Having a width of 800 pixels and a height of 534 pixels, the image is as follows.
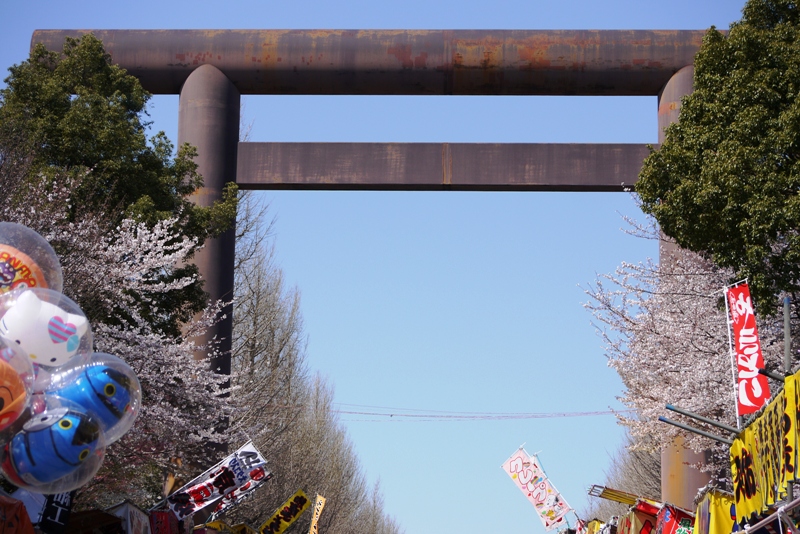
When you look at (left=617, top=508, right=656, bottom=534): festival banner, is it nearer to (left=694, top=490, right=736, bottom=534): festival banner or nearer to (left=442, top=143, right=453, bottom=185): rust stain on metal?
(left=694, top=490, right=736, bottom=534): festival banner

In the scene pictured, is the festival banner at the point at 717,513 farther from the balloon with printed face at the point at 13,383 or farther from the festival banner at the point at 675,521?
the balloon with printed face at the point at 13,383

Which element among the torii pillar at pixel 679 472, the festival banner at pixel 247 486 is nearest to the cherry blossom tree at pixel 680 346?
the torii pillar at pixel 679 472

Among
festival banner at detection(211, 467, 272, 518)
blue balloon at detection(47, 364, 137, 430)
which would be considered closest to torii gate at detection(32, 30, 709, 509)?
festival banner at detection(211, 467, 272, 518)

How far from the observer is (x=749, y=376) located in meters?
10.3

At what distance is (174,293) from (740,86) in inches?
397

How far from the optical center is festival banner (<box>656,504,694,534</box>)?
12.0 meters

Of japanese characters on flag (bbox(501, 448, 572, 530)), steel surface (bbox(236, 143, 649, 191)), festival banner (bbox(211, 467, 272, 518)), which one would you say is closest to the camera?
festival banner (bbox(211, 467, 272, 518))

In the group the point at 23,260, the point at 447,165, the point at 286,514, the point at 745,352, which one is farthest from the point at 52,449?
the point at 447,165

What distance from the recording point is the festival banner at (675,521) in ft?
39.5

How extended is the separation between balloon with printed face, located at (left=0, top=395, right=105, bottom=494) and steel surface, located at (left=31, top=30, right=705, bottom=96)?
16.0 m

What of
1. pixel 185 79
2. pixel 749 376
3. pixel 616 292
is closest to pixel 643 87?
pixel 616 292

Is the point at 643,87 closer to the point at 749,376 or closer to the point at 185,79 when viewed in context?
→ the point at 185,79

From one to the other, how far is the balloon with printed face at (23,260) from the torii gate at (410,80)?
13744 millimetres

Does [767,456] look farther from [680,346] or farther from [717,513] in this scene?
[680,346]
